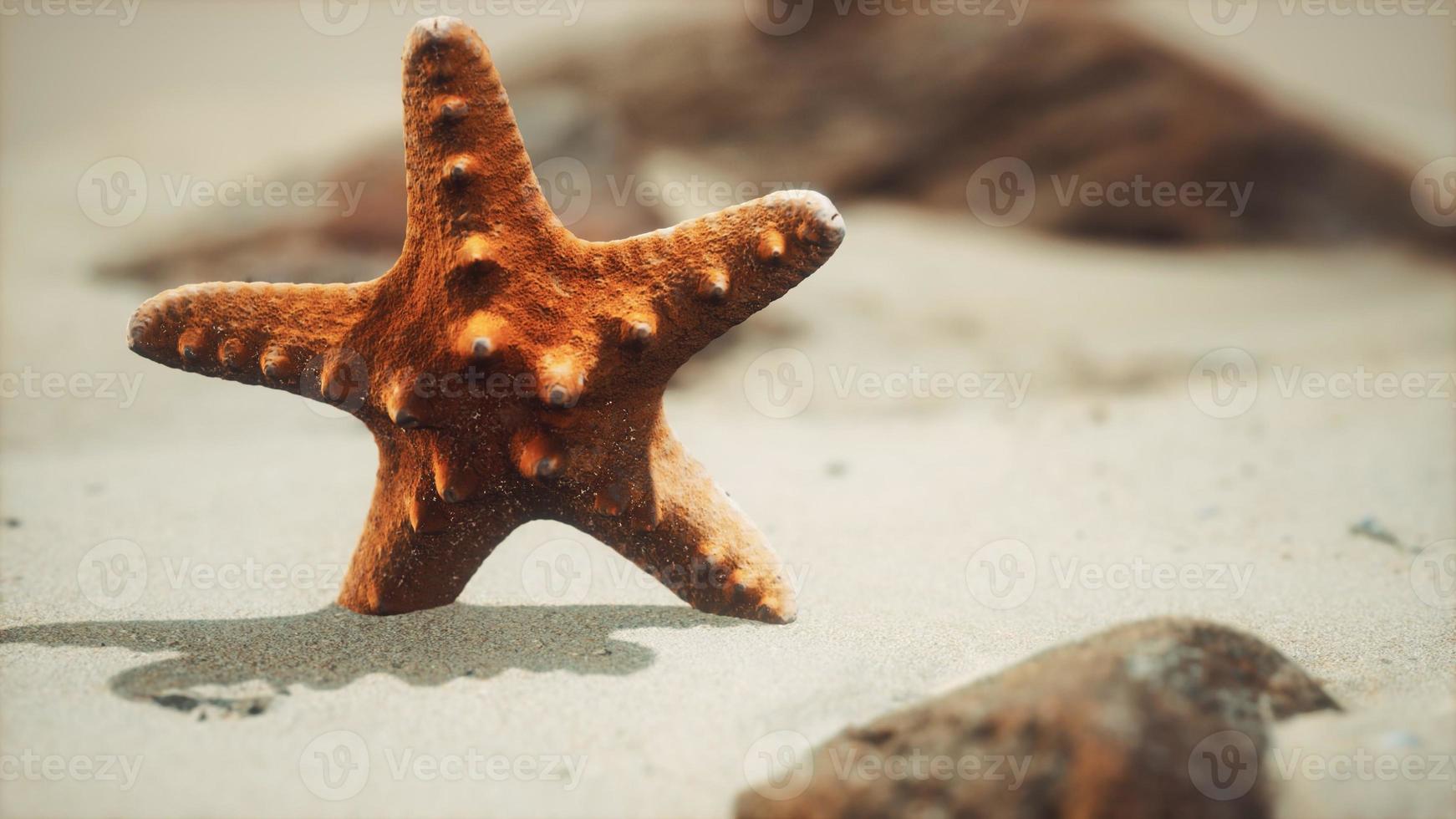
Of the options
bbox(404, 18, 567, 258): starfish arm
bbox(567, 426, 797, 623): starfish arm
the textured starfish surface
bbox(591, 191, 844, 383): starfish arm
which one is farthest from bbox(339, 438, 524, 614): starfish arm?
bbox(591, 191, 844, 383): starfish arm

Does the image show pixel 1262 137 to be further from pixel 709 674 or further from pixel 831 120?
pixel 709 674

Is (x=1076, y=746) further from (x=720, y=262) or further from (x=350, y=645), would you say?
(x=350, y=645)

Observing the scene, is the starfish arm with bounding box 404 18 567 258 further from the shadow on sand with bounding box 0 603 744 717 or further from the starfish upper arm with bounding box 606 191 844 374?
the shadow on sand with bounding box 0 603 744 717

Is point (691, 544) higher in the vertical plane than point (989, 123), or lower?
lower

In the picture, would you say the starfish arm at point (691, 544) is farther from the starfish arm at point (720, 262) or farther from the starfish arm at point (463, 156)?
the starfish arm at point (463, 156)

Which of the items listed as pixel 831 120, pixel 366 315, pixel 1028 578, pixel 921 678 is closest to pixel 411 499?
pixel 366 315

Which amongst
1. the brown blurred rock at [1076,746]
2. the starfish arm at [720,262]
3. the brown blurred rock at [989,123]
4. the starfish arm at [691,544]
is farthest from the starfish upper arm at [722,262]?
the brown blurred rock at [989,123]

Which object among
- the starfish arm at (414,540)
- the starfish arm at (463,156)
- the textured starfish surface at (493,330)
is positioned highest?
the starfish arm at (463,156)

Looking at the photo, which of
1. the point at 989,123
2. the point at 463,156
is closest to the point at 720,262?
the point at 463,156
